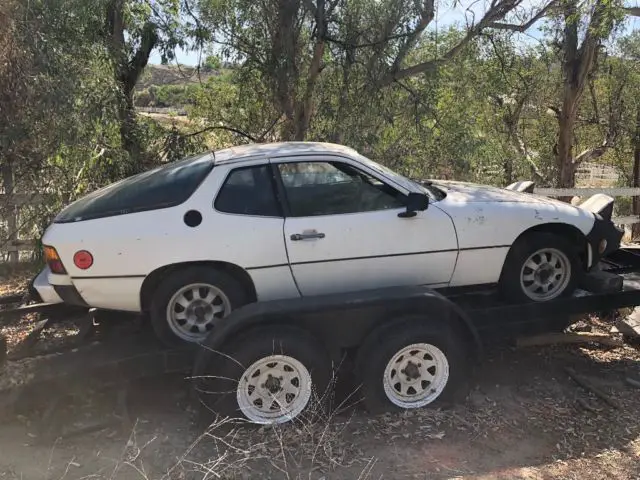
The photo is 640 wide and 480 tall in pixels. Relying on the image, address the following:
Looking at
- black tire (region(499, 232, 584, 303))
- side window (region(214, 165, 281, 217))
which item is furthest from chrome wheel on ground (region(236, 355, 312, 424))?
black tire (region(499, 232, 584, 303))

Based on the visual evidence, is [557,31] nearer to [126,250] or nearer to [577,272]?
[577,272]

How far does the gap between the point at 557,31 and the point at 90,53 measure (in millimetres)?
7982

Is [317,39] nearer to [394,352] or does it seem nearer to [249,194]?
[249,194]

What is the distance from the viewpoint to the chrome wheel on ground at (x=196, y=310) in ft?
12.8

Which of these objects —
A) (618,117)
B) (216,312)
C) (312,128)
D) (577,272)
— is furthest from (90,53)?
(618,117)

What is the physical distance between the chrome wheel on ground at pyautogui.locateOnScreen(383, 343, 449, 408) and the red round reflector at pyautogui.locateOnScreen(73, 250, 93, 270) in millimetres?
2112

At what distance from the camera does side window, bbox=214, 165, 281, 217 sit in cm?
394

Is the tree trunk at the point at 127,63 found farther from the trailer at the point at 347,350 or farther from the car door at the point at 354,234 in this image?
the trailer at the point at 347,350

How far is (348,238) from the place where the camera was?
4.01m

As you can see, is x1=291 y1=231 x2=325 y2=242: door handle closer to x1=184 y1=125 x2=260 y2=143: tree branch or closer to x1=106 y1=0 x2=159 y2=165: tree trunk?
x1=106 y1=0 x2=159 y2=165: tree trunk

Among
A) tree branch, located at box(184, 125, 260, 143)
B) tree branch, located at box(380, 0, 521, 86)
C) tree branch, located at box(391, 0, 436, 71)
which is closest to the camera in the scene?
tree branch, located at box(391, 0, 436, 71)

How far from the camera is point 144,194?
393 cm

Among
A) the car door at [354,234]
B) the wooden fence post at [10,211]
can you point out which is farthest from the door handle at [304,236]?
the wooden fence post at [10,211]

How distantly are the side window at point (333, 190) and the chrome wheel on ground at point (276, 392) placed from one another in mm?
1069
